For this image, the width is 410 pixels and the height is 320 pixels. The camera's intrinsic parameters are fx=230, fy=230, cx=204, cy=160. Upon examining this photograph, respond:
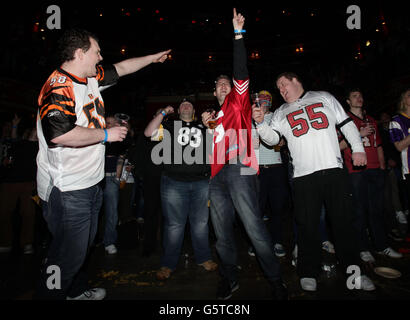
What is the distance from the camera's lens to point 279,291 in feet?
7.47

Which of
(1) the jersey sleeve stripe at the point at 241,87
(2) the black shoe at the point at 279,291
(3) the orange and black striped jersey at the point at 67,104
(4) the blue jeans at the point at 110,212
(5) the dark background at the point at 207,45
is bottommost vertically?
(2) the black shoe at the point at 279,291

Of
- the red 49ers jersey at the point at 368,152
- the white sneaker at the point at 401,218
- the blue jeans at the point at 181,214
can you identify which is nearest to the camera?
the blue jeans at the point at 181,214

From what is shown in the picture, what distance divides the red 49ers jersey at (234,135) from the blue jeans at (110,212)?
2353 mm

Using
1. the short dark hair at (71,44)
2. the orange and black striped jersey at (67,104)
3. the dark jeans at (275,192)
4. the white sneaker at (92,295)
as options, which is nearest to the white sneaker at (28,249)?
the white sneaker at (92,295)

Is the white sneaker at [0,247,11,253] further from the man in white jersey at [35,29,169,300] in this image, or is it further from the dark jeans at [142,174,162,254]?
the man in white jersey at [35,29,169,300]

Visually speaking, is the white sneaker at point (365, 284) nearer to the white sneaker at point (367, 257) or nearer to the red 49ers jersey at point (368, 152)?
the white sneaker at point (367, 257)

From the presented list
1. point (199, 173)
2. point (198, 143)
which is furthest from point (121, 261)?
point (198, 143)

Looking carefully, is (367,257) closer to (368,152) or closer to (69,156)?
(368,152)

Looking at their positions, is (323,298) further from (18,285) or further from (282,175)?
(18,285)

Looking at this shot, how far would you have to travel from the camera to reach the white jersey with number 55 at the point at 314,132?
255cm

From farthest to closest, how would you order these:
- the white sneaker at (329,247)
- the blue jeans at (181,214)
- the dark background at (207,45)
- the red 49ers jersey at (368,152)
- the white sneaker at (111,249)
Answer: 1. the dark background at (207,45)
2. the white sneaker at (111,249)
3. the white sneaker at (329,247)
4. the red 49ers jersey at (368,152)
5. the blue jeans at (181,214)

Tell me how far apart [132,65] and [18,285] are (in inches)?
120

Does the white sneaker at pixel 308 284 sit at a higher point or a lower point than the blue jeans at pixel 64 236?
lower

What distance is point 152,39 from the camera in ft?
55.4
